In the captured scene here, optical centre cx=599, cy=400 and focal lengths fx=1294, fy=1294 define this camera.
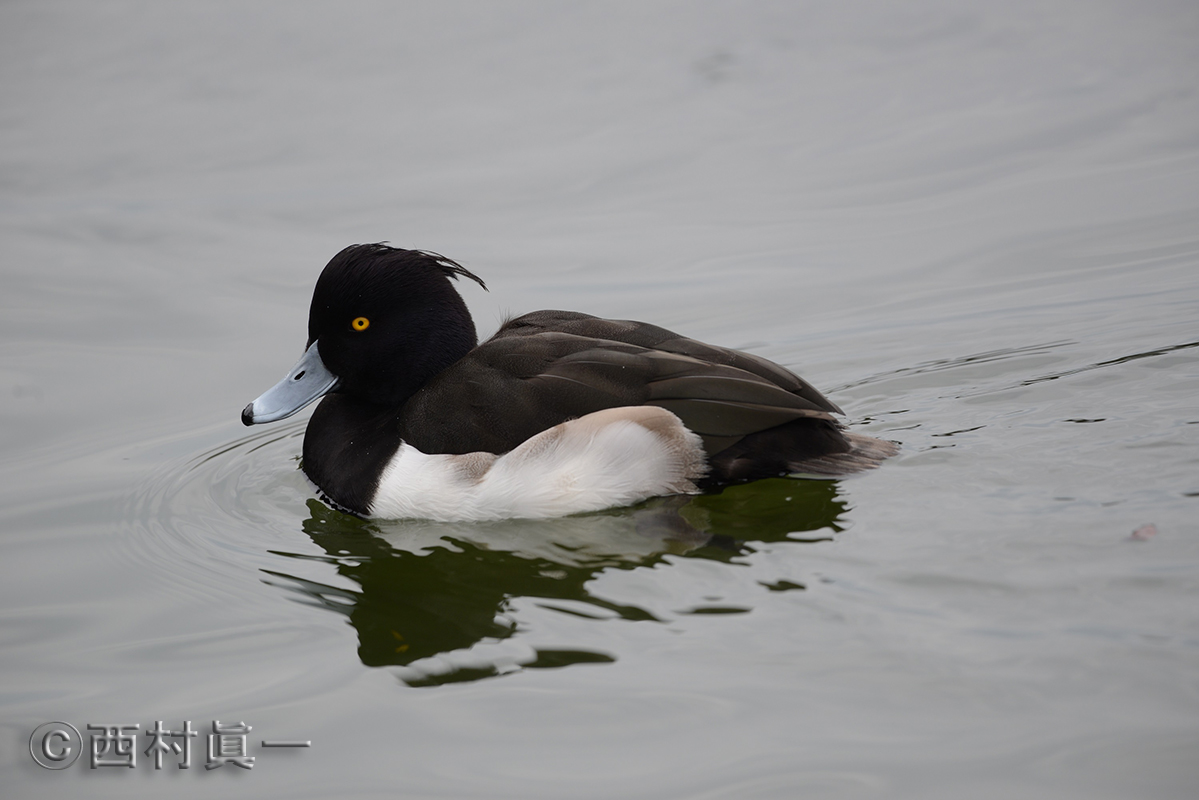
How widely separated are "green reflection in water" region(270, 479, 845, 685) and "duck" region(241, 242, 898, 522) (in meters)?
0.10

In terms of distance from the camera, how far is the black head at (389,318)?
17.6 feet

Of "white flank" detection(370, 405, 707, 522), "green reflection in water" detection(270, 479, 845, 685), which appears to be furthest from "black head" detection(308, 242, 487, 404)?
"green reflection in water" detection(270, 479, 845, 685)

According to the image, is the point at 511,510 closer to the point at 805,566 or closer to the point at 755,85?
the point at 805,566

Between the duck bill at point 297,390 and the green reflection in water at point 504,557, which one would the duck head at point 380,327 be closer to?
the duck bill at point 297,390

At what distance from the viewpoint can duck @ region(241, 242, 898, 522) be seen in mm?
4957

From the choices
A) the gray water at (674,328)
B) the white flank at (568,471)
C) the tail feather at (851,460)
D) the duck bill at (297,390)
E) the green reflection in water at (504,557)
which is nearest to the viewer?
the gray water at (674,328)

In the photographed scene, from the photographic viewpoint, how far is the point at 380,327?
17.7 feet

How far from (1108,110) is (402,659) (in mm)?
7961

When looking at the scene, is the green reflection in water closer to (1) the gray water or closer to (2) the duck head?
(1) the gray water

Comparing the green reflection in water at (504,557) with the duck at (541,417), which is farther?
the duck at (541,417)

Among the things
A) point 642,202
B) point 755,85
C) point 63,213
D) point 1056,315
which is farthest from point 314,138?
point 1056,315

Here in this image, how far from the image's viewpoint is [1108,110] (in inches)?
391

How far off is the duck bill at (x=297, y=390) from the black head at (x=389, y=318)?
7cm

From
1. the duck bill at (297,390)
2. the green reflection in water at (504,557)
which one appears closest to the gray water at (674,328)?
the green reflection in water at (504,557)
